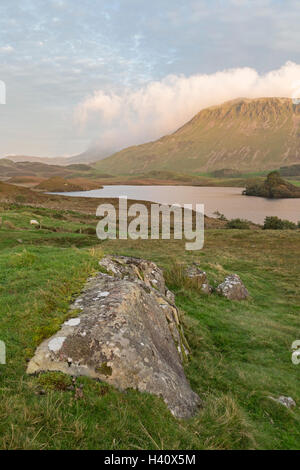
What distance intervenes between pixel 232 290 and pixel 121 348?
11083mm

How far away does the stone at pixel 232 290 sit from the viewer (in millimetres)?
15078

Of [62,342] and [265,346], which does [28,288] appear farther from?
[265,346]

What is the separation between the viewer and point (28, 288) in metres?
7.87

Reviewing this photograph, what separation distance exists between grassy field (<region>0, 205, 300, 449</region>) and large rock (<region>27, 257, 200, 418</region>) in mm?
278

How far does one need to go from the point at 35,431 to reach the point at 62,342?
1793 millimetres

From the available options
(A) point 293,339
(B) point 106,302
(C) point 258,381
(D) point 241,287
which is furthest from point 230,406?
(D) point 241,287

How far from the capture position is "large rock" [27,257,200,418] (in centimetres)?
504

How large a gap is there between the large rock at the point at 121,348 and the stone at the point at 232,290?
27.0 ft
